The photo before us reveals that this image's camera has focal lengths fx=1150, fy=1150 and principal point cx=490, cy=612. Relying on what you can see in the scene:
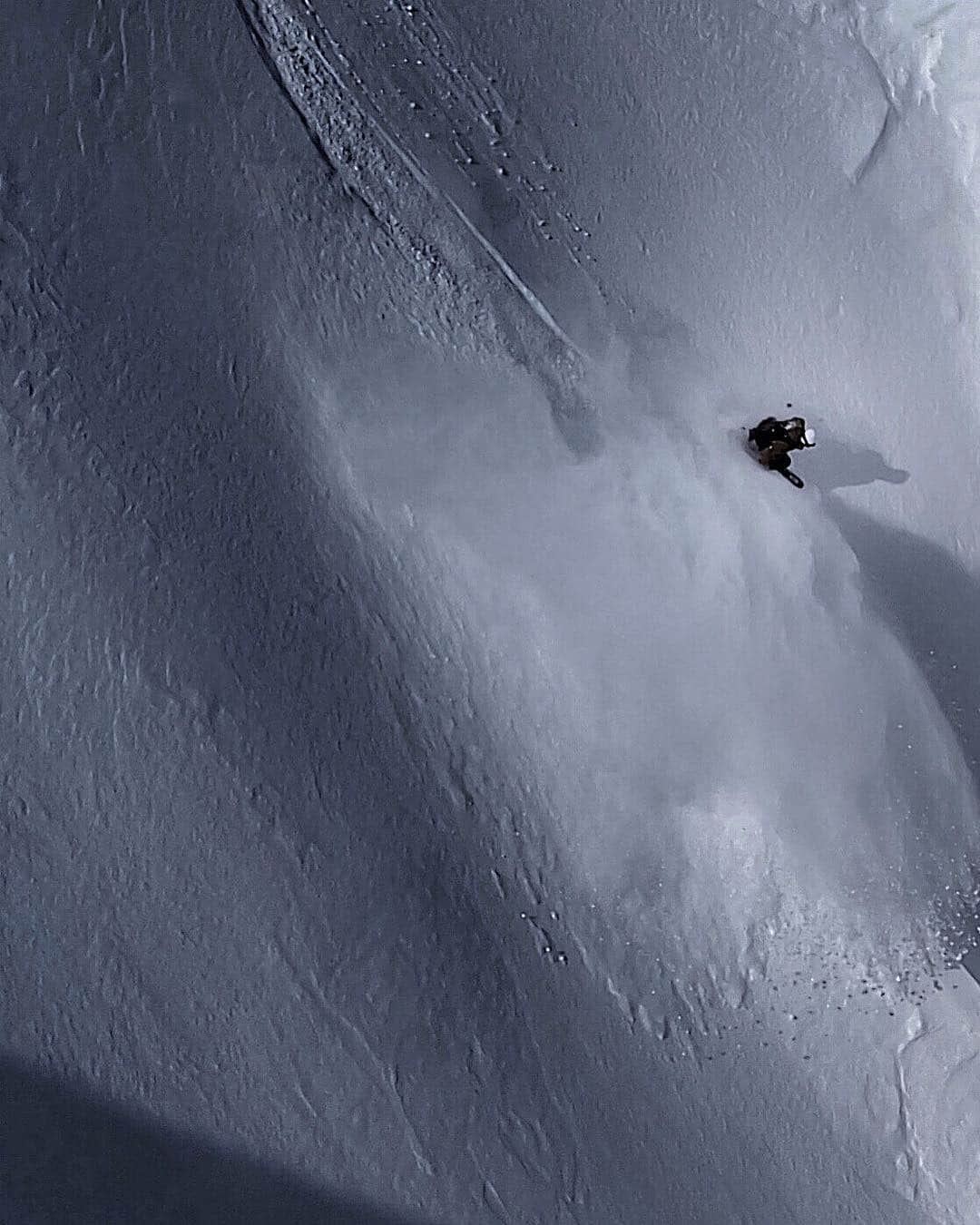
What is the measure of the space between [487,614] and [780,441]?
100cm

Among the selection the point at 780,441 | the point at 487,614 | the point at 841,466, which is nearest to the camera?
the point at 487,614

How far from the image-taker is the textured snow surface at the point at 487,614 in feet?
8.66

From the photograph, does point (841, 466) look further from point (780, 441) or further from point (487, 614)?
point (487, 614)

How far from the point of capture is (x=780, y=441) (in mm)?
3301

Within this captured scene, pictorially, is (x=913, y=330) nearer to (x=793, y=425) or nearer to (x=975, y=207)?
(x=975, y=207)

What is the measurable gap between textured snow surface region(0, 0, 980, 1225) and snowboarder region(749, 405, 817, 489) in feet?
0.27

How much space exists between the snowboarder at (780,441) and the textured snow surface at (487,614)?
8cm

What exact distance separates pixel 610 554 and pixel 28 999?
1.83 meters

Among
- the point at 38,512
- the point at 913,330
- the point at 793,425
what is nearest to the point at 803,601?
the point at 793,425

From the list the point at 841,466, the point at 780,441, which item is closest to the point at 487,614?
the point at 780,441

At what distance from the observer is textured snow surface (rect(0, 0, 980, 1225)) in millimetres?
2641

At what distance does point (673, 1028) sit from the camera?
3084 millimetres

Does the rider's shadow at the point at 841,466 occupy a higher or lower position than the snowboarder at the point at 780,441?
lower

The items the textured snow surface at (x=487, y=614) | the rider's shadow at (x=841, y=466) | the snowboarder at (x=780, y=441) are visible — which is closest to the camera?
the textured snow surface at (x=487, y=614)
